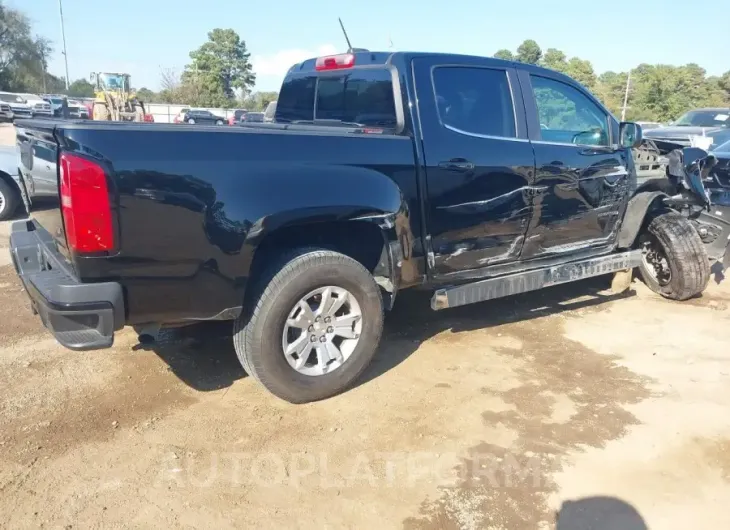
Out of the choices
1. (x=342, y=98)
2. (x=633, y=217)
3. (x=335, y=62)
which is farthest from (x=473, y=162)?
(x=633, y=217)

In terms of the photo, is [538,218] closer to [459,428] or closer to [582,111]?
[582,111]

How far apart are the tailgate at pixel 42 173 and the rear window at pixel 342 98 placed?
193cm

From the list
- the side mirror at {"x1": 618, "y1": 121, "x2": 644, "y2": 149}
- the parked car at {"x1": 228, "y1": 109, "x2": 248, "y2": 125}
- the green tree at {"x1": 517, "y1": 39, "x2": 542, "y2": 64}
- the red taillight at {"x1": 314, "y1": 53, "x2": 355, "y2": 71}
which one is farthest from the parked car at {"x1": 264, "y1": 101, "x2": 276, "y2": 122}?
the green tree at {"x1": 517, "y1": 39, "x2": 542, "y2": 64}

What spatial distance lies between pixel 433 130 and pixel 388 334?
166 cm

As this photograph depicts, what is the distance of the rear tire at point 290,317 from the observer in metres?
3.23

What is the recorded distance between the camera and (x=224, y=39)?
7531 cm

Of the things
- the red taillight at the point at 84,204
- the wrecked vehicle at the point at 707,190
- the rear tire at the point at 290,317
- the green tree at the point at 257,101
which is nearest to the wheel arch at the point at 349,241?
the rear tire at the point at 290,317

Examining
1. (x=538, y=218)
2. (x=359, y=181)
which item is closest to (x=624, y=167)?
(x=538, y=218)

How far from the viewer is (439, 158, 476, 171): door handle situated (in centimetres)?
378

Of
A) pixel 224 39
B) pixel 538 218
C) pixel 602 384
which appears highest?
pixel 224 39

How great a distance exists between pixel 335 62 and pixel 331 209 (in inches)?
59.5

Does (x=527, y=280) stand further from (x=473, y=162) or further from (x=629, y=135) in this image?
(x=629, y=135)

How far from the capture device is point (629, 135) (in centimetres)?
489

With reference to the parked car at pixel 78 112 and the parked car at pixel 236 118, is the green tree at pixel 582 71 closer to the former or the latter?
the parked car at pixel 236 118
